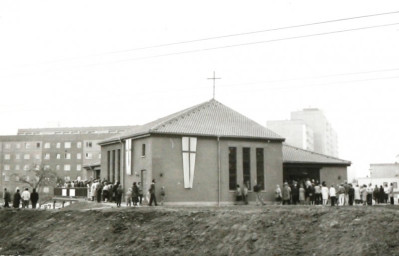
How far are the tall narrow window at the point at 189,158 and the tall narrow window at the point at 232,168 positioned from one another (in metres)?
3.38

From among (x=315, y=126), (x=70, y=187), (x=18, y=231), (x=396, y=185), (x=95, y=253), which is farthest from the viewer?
(x=315, y=126)

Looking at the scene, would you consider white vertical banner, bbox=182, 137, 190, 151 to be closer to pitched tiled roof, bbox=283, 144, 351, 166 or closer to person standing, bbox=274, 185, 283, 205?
person standing, bbox=274, 185, 283, 205

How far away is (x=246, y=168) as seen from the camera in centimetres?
4284

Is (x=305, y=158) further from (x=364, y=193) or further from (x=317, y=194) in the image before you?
(x=364, y=193)

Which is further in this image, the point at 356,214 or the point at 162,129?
the point at 162,129

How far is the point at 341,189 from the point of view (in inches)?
1404

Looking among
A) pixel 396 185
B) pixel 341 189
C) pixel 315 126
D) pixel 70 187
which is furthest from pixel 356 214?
pixel 315 126

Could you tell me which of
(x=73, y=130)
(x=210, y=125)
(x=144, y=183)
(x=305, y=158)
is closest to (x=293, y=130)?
(x=73, y=130)

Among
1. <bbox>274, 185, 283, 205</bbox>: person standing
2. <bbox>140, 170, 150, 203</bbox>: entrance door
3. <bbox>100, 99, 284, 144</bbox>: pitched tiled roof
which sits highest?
<bbox>100, 99, 284, 144</bbox>: pitched tiled roof

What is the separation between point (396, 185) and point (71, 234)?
204ft

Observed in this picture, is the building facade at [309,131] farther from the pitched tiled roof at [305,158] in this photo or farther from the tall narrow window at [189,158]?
the tall narrow window at [189,158]

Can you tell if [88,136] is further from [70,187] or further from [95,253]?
[95,253]

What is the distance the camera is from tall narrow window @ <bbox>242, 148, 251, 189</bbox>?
4266cm

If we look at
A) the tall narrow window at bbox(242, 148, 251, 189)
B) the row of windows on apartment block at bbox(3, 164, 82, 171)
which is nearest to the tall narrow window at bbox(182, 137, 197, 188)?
the tall narrow window at bbox(242, 148, 251, 189)
